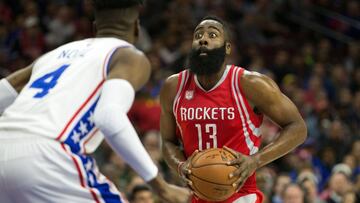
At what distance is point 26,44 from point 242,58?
13.4 feet

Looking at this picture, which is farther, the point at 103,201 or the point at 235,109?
the point at 235,109

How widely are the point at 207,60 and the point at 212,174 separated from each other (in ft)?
3.02

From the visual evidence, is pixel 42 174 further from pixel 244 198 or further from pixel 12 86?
pixel 244 198

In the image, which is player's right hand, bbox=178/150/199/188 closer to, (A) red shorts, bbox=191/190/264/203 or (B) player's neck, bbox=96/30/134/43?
(A) red shorts, bbox=191/190/264/203

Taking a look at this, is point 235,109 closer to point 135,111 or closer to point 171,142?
point 171,142

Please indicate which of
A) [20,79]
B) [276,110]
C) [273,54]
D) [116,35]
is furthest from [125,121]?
[273,54]

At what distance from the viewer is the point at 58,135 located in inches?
160

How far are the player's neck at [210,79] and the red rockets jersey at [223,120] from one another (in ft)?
0.09

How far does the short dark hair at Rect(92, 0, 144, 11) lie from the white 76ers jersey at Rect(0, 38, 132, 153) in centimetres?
19

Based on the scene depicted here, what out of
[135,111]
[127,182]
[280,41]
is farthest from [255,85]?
[280,41]

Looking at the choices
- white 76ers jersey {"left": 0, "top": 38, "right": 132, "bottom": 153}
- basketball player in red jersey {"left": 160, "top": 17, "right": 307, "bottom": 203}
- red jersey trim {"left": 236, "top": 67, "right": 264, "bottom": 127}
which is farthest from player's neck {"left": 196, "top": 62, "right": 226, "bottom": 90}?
white 76ers jersey {"left": 0, "top": 38, "right": 132, "bottom": 153}

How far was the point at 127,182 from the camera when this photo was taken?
10.6 meters

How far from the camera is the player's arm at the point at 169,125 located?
5966 mm

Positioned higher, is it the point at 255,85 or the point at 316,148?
the point at 255,85
